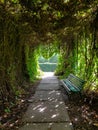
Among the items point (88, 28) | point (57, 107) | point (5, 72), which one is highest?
point (88, 28)

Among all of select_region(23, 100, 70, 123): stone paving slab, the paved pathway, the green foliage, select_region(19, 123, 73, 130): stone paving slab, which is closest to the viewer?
select_region(19, 123, 73, 130): stone paving slab

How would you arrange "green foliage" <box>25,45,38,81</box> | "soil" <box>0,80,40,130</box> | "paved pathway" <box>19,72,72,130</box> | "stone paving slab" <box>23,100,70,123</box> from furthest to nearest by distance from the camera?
"green foliage" <box>25,45,38,81</box> → "stone paving slab" <box>23,100,70,123</box> → "soil" <box>0,80,40,130</box> → "paved pathway" <box>19,72,72,130</box>

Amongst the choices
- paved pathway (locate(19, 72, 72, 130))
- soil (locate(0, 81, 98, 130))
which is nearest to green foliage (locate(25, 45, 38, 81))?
soil (locate(0, 81, 98, 130))

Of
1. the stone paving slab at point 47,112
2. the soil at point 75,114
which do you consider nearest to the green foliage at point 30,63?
the soil at point 75,114

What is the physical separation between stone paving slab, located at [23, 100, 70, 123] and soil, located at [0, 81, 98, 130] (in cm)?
19

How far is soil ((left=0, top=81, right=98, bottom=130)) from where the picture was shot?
22.0 ft

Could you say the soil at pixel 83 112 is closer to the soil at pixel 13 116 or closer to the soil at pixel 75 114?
the soil at pixel 75 114

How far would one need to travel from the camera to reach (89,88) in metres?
10.4

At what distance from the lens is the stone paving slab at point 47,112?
7148 mm

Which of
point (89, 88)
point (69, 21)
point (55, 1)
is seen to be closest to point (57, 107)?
point (89, 88)

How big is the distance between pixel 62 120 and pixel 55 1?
377 cm

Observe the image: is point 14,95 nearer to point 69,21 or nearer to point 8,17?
point 8,17

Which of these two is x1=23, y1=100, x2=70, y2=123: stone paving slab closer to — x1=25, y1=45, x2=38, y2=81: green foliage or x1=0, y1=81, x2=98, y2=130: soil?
x1=0, y1=81, x2=98, y2=130: soil

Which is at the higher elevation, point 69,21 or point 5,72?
point 69,21
